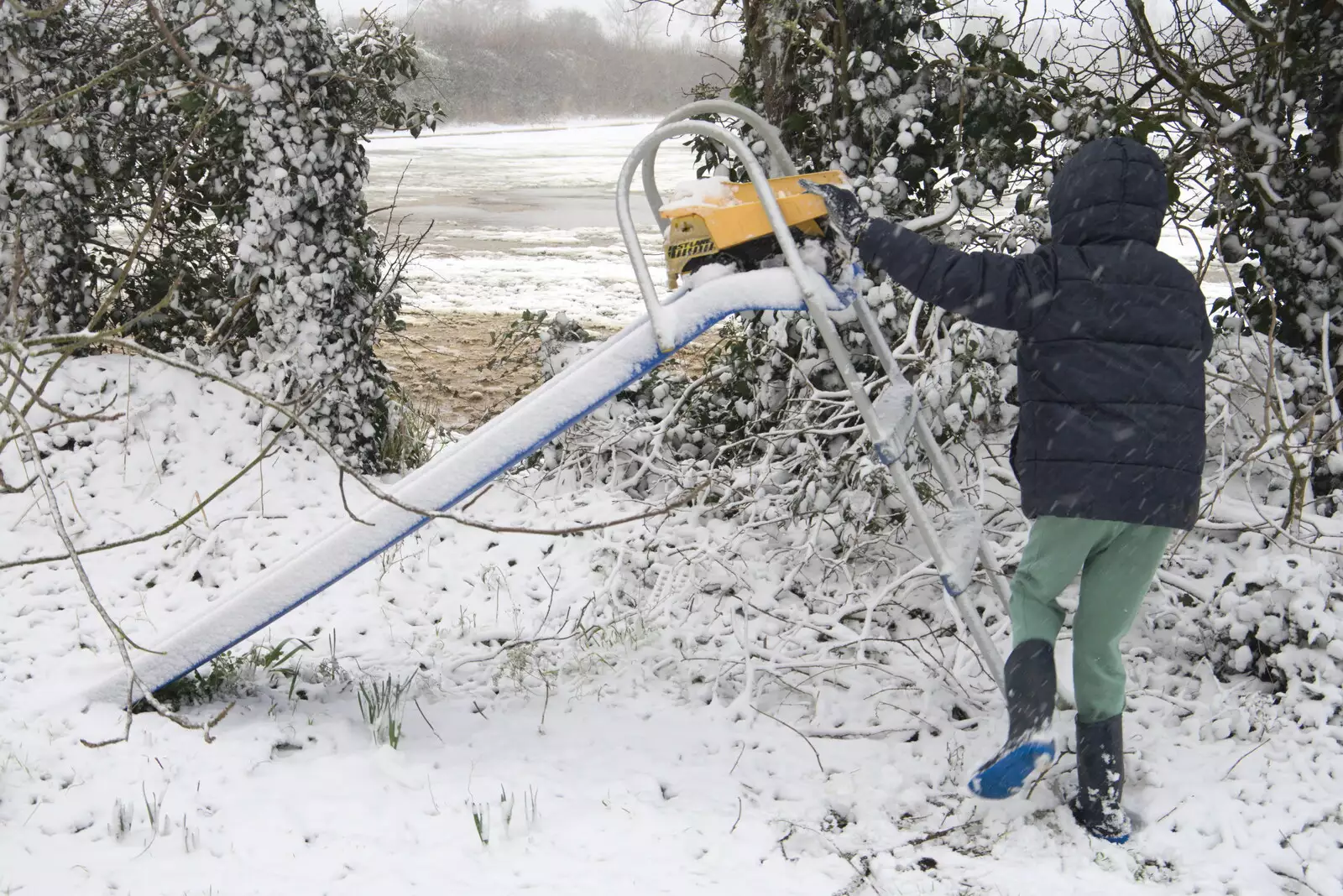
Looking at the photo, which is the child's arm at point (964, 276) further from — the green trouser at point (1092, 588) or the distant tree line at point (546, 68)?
the distant tree line at point (546, 68)

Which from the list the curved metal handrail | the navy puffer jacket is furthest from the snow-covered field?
the curved metal handrail

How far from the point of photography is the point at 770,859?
2.56 metres

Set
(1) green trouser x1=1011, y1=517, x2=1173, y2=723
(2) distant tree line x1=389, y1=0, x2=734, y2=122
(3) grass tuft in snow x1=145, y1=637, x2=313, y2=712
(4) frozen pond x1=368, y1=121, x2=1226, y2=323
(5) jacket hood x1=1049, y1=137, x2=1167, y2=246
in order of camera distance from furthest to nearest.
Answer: (2) distant tree line x1=389, y1=0, x2=734, y2=122
(4) frozen pond x1=368, y1=121, x2=1226, y2=323
(3) grass tuft in snow x1=145, y1=637, x2=313, y2=712
(1) green trouser x1=1011, y1=517, x2=1173, y2=723
(5) jacket hood x1=1049, y1=137, x2=1167, y2=246

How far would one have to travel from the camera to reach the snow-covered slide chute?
2688mm

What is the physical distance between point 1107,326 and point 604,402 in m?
1.29

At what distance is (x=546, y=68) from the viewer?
43.6m

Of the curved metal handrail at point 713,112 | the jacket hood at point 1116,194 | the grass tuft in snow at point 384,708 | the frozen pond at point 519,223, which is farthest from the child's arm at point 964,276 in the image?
the frozen pond at point 519,223

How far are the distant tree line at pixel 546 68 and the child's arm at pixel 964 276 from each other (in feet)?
121

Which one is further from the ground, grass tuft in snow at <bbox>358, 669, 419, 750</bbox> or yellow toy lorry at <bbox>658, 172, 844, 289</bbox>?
yellow toy lorry at <bbox>658, 172, 844, 289</bbox>

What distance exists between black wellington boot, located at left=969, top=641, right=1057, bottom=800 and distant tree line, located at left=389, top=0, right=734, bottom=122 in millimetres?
37300

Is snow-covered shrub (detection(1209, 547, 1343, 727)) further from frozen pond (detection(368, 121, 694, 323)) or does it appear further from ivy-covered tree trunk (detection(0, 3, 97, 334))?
ivy-covered tree trunk (detection(0, 3, 97, 334))

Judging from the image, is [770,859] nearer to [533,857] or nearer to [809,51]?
[533,857]

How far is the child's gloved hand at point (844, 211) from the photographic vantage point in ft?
8.28

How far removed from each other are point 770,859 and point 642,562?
186 centimetres
